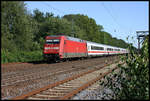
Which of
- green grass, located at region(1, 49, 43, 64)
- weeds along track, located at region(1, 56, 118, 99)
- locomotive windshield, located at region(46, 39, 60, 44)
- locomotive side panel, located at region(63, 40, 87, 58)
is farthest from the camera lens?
green grass, located at region(1, 49, 43, 64)

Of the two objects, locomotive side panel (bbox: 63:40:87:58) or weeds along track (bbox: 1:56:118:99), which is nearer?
weeds along track (bbox: 1:56:118:99)

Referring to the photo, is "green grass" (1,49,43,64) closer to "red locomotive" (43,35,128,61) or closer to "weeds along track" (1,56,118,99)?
"red locomotive" (43,35,128,61)

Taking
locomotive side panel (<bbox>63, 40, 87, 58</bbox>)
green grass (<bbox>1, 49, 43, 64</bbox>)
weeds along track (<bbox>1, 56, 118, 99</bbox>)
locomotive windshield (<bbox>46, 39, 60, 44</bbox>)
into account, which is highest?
locomotive windshield (<bbox>46, 39, 60, 44</bbox>)

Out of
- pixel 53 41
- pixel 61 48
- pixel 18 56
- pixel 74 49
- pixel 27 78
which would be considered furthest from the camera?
pixel 18 56

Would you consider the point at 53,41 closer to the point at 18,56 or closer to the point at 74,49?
the point at 74,49

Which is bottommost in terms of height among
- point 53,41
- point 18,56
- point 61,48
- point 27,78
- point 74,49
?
point 27,78

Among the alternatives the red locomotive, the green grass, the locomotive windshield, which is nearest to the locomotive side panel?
the red locomotive

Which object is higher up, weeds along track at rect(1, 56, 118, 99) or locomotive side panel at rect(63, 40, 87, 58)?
locomotive side panel at rect(63, 40, 87, 58)

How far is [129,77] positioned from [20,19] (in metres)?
31.0

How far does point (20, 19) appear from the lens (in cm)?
3541

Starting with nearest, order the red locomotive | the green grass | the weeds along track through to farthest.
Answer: the weeds along track → the red locomotive → the green grass

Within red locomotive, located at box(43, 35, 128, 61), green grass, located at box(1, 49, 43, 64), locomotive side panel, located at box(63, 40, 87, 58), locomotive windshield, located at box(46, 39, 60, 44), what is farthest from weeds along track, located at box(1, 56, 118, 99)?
green grass, located at box(1, 49, 43, 64)

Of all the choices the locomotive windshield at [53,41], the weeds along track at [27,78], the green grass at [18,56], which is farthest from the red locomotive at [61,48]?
the weeds along track at [27,78]

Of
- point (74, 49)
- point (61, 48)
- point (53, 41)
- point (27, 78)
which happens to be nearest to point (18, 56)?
point (53, 41)
